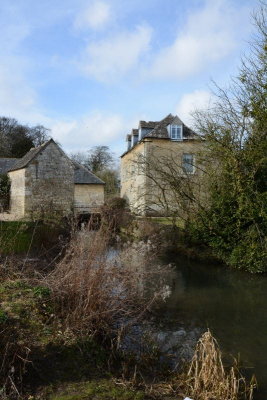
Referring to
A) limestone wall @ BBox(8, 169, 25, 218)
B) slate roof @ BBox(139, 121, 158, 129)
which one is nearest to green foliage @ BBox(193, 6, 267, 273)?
limestone wall @ BBox(8, 169, 25, 218)

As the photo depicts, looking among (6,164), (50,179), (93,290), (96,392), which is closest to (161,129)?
(50,179)

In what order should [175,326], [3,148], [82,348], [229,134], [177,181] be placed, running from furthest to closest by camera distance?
A: 1. [3,148]
2. [177,181]
3. [229,134]
4. [175,326]
5. [82,348]

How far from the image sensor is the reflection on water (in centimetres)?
659

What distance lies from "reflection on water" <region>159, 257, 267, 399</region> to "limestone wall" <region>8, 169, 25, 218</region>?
12.7 meters

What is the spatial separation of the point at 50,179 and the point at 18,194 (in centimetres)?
238

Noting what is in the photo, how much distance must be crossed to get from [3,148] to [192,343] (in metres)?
47.1

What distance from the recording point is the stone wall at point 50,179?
73.7ft

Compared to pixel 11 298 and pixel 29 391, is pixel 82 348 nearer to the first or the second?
pixel 29 391

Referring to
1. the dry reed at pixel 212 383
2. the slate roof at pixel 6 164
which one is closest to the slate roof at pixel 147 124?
the slate roof at pixel 6 164

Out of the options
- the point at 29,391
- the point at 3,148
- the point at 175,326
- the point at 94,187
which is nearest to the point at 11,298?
the point at 29,391

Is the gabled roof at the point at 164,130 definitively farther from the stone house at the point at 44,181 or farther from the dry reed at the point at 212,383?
the dry reed at the point at 212,383

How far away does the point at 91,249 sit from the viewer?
652 cm

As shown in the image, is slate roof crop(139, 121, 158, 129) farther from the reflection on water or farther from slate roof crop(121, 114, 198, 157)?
the reflection on water

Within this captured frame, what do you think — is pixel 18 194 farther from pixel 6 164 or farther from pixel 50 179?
pixel 6 164
